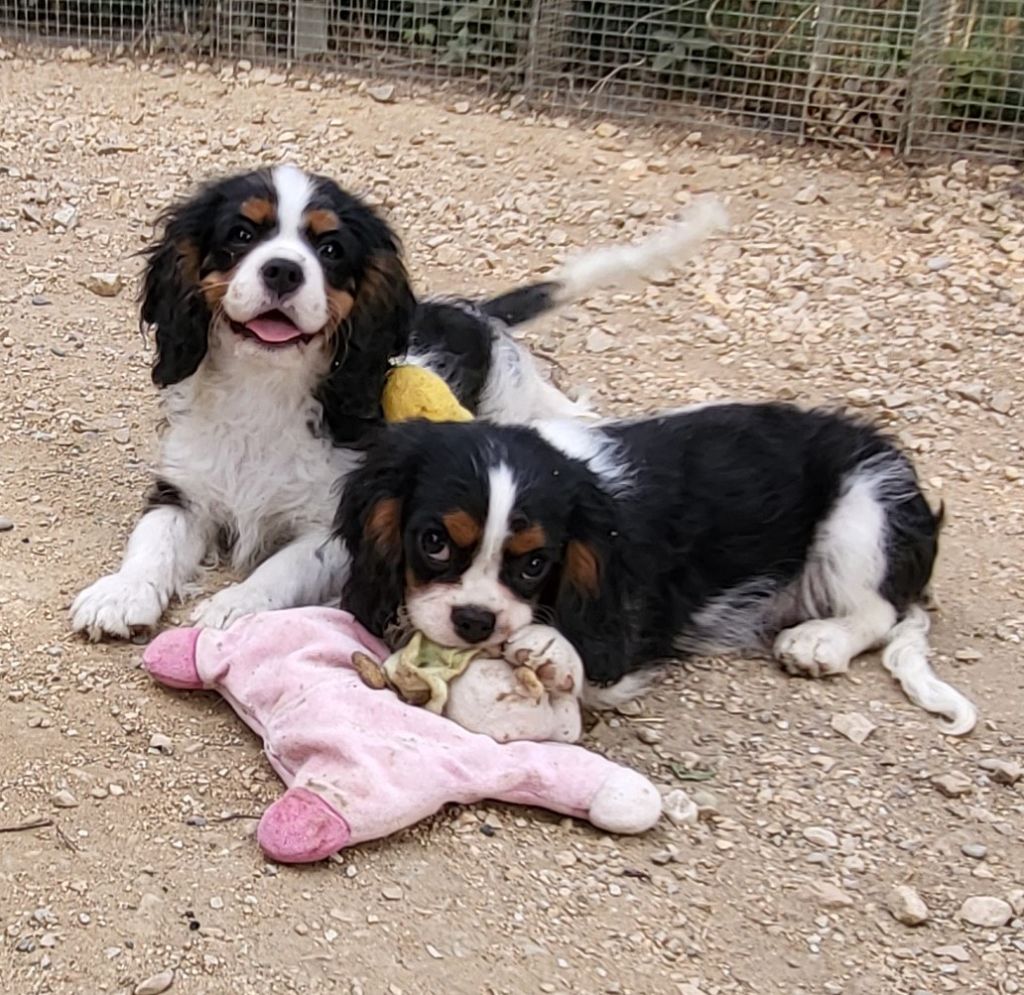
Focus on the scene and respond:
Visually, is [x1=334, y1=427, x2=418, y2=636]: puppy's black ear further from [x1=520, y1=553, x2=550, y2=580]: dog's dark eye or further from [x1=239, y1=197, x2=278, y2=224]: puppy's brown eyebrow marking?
[x1=239, y1=197, x2=278, y2=224]: puppy's brown eyebrow marking

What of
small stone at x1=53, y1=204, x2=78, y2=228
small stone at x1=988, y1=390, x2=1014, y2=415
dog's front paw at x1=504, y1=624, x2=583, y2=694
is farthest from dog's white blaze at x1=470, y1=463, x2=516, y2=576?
small stone at x1=53, y1=204, x2=78, y2=228

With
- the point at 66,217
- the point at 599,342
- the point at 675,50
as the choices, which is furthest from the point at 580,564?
the point at 675,50

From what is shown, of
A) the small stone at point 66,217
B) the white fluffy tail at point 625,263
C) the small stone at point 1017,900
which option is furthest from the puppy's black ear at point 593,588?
the small stone at point 66,217

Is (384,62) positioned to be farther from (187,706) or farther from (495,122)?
(187,706)

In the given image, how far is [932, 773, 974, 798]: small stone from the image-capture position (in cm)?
353

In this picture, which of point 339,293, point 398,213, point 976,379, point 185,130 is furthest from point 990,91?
point 339,293

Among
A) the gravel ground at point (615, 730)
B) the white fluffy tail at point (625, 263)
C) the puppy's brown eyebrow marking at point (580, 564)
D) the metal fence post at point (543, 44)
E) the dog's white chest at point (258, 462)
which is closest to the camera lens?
the gravel ground at point (615, 730)

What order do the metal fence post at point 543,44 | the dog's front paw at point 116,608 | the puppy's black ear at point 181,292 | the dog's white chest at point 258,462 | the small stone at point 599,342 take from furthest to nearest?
the metal fence post at point 543,44 < the small stone at point 599,342 < the dog's white chest at point 258,462 < the puppy's black ear at point 181,292 < the dog's front paw at point 116,608

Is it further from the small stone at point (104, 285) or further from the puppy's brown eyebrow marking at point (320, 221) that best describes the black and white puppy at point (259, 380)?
the small stone at point (104, 285)

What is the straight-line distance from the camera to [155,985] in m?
2.67

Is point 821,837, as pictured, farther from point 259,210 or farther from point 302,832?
point 259,210

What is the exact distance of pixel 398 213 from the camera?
7430 millimetres

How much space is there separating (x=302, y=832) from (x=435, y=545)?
28.1 inches

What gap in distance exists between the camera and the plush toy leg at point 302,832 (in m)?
2.99
